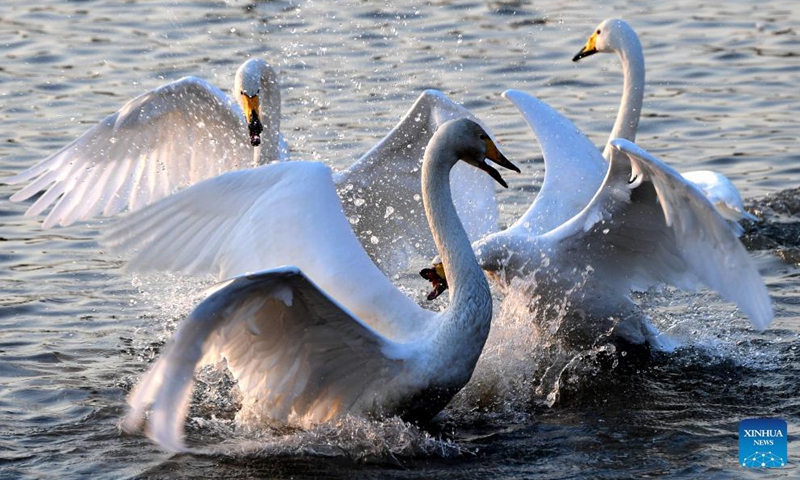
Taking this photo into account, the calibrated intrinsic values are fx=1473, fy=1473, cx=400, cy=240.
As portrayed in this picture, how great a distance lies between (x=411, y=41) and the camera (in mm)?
14211

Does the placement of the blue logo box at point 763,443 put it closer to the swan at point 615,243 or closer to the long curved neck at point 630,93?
the swan at point 615,243

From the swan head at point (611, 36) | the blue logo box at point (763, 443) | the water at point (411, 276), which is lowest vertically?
the blue logo box at point (763, 443)

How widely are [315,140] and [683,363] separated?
450 cm

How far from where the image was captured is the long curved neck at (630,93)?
29.8ft

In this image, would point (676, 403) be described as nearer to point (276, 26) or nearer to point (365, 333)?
point (365, 333)

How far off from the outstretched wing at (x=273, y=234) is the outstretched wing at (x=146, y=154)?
2101mm

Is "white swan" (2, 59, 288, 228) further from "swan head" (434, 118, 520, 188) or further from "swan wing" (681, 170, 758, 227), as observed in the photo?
"swan wing" (681, 170, 758, 227)

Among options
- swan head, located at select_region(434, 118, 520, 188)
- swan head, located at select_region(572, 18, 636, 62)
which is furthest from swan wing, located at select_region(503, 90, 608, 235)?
swan head, located at select_region(434, 118, 520, 188)

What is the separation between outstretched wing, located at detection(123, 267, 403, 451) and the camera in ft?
18.7

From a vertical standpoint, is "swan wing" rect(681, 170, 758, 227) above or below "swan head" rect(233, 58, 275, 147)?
below

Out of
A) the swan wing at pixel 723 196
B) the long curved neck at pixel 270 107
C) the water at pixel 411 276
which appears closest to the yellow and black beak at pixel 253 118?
the long curved neck at pixel 270 107

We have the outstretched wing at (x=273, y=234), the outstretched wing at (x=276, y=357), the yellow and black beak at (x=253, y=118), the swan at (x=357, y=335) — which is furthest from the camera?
the yellow and black beak at (x=253, y=118)

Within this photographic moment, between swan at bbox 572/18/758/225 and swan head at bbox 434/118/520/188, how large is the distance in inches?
90.7

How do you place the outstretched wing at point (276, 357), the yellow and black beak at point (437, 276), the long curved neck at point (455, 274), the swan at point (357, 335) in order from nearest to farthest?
the outstretched wing at point (276, 357)
the swan at point (357, 335)
the long curved neck at point (455, 274)
the yellow and black beak at point (437, 276)
